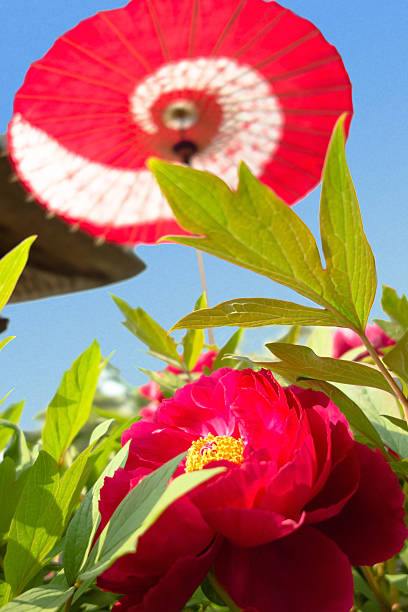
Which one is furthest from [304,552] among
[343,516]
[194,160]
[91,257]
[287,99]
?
[91,257]

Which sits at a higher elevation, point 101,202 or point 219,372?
point 101,202

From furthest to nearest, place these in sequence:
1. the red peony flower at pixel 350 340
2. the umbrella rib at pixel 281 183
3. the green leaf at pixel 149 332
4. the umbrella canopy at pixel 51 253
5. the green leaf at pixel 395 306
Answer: the umbrella canopy at pixel 51 253 < the umbrella rib at pixel 281 183 < the red peony flower at pixel 350 340 < the green leaf at pixel 149 332 < the green leaf at pixel 395 306

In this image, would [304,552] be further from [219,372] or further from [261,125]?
[261,125]

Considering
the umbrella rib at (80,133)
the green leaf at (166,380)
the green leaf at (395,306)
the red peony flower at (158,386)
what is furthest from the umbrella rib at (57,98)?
the green leaf at (395,306)

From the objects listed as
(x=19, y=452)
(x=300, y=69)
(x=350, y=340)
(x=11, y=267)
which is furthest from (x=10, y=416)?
(x=300, y=69)

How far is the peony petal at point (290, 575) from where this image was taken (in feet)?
0.62

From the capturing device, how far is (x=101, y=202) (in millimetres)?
2736

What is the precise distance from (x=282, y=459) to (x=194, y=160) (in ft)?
9.25

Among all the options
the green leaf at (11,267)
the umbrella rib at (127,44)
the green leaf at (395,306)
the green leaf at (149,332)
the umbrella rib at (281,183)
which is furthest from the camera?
the umbrella rib at (281,183)

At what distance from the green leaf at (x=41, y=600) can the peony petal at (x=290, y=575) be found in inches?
2.2

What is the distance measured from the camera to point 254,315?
8.9 inches

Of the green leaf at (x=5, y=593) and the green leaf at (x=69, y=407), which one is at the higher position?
the green leaf at (x=69, y=407)

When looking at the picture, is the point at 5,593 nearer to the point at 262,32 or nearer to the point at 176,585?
the point at 176,585

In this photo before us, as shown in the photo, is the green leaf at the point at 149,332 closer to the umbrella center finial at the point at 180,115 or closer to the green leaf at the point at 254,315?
the green leaf at the point at 254,315
